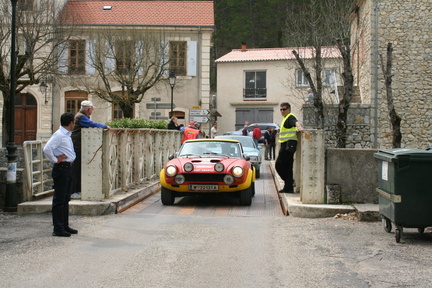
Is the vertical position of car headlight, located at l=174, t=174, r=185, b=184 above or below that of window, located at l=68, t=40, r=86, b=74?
below

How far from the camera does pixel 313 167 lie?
975cm

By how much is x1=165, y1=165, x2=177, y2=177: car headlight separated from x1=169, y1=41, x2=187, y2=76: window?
22.9m

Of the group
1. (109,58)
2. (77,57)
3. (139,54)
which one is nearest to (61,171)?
(139,54)

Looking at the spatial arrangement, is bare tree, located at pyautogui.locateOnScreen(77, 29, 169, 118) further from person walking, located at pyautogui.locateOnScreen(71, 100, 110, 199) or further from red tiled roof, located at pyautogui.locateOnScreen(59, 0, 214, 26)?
person walking, located at pyautogui.locateOnScreen(71, 100, 110, 199)

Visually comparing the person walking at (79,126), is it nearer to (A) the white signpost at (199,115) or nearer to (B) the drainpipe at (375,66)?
(B) the drainpipe at (375,66)

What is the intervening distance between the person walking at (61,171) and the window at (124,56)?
854 inches

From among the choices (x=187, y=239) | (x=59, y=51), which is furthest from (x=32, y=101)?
(x=187, y=239)

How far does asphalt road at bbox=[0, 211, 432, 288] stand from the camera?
5371 mm

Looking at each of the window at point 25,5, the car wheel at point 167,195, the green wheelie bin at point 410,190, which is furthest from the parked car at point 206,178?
the window at point 25,5

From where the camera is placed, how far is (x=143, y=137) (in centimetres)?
1332

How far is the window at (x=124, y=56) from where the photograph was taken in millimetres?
28938

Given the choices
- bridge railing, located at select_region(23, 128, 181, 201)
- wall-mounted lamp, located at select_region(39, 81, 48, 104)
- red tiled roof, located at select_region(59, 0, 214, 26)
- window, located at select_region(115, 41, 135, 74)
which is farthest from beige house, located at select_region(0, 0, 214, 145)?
bridge railing, located at select_region(23, 128, 181, 201)

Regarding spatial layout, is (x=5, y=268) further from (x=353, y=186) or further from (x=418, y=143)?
(x=418, y=143)

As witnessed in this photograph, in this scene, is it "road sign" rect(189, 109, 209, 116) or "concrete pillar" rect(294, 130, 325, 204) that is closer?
"concrete pillar" rect(294, 130, 325, 204)
